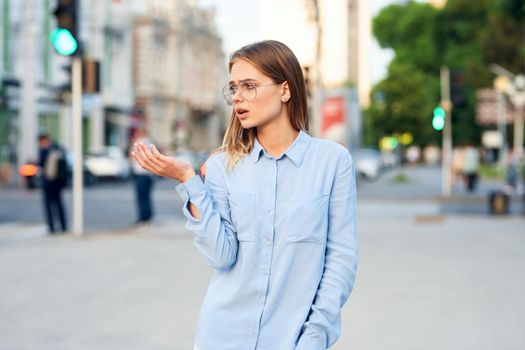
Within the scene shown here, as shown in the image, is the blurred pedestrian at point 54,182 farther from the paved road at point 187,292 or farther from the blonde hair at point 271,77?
the blonde hair at point 271,77

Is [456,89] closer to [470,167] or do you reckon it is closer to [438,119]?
[438,119]

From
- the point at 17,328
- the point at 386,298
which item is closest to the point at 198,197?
the point at 17,328

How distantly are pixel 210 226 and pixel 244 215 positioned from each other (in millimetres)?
123

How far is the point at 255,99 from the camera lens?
9.20ft

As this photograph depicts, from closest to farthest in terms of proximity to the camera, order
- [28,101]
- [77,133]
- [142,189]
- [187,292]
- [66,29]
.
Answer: [187,292] → [66,29] → [77,133] → [142,189] → [28,101]

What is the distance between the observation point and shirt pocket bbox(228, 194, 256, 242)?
273 cm

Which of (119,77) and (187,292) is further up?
(119,77)

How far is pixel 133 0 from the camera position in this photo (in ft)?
189

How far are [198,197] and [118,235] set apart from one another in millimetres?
12203

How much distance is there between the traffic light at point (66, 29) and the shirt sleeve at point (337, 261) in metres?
11.5

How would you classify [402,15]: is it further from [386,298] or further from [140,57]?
[386,298]

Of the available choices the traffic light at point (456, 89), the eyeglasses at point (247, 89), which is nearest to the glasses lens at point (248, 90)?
the eyeglasses at point (247, 89)

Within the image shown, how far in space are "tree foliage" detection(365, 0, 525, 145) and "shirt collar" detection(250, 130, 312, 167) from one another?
43.9 metres

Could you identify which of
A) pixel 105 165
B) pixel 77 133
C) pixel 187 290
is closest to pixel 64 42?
pixel 77 133
